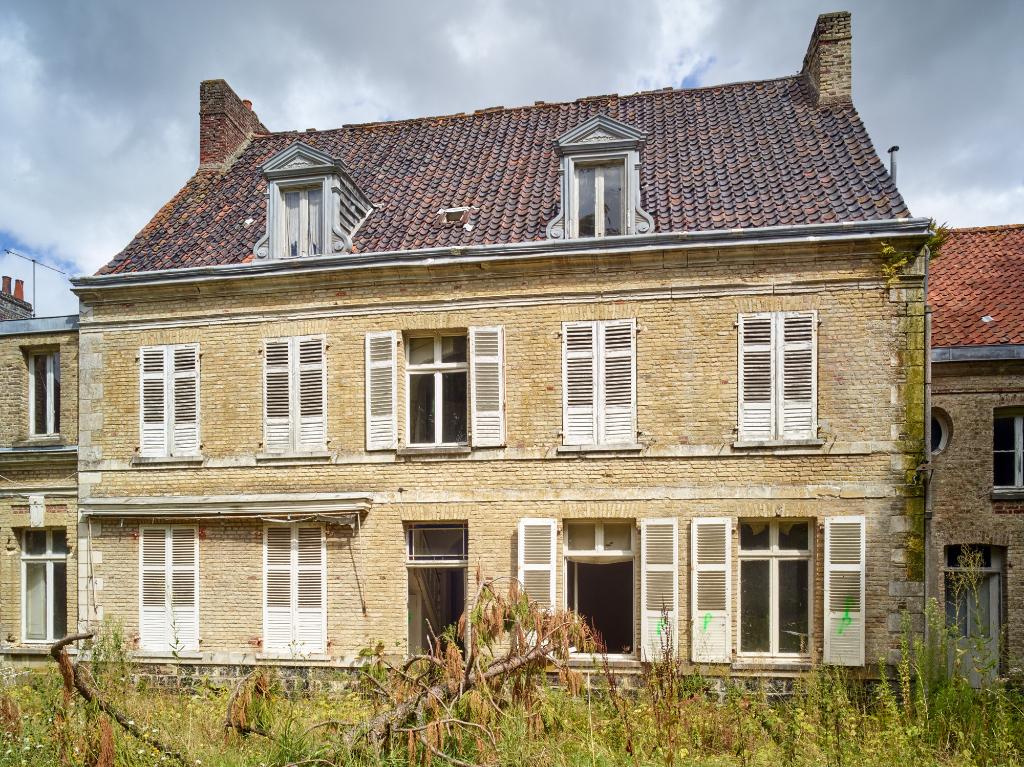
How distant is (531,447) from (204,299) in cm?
572

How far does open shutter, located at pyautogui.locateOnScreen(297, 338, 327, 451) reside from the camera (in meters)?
11.4

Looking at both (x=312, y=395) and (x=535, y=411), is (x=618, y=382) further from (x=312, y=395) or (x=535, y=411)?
(x=312, y=395)

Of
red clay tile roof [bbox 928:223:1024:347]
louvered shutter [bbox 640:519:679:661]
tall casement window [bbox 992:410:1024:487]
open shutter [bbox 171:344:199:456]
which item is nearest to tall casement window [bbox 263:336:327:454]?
open shutter [bbox 171:344:199:456]

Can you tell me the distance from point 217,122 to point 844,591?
13782 mm

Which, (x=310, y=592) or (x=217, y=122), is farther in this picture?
(x=217, y=122)

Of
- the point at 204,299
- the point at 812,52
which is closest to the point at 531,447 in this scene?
the point at 204,299

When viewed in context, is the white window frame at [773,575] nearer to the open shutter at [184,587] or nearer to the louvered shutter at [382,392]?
the louvered shutter at [382,392]

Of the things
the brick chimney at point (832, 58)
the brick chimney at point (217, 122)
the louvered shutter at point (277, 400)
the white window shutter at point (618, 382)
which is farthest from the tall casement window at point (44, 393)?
the brick chimney at point (832, 58)

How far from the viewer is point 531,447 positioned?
10.9 m

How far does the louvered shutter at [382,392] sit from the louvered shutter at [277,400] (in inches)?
51.5

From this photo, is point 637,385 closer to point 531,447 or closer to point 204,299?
point 531,447

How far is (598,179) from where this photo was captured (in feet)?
37.8

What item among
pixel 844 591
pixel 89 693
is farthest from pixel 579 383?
pixel 89 693

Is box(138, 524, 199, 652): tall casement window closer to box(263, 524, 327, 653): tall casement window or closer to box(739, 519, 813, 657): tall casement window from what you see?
box(263, 524, 327, 653): tall casement window
